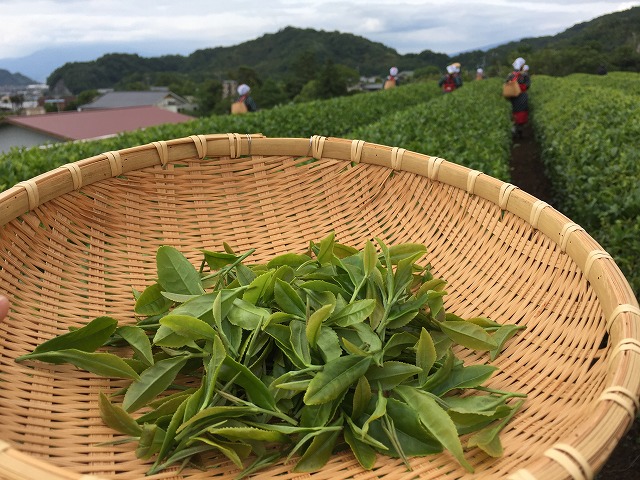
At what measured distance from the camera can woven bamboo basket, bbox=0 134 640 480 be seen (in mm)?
1098

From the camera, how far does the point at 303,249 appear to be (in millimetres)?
2006

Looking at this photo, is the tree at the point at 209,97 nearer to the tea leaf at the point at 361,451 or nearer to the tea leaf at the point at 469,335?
the tea leaf at the point at 469,335

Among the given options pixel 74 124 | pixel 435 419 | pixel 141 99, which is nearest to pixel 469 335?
pixel 435 419

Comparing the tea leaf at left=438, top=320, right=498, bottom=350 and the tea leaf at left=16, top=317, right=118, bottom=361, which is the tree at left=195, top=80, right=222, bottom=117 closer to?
the tea leaf at left=16, top=317, right=118, bottom=361

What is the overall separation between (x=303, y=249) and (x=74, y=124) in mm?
18141

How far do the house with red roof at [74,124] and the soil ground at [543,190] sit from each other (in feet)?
32.0

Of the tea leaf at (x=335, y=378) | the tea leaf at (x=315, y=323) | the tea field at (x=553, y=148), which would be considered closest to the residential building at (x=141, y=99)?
the tea field at (x=553, y=148)

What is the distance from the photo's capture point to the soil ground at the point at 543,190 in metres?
2.46

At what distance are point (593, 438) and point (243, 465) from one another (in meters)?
0.67

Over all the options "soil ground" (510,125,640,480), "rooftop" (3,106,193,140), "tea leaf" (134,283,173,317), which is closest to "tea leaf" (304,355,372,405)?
"tea leaf" (134,283,173,317)

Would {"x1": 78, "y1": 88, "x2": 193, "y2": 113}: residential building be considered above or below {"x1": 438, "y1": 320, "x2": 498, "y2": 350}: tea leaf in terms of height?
above

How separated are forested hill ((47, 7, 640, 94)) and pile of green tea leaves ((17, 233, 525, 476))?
107 ft

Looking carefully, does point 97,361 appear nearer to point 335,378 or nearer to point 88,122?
point 335,378

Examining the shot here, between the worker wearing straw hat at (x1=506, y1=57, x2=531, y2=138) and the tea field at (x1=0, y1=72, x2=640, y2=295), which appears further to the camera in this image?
the worker wearing straw hat at (x1=506, y1=57, x2=531, y2=138)
